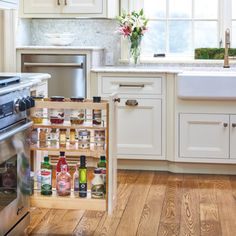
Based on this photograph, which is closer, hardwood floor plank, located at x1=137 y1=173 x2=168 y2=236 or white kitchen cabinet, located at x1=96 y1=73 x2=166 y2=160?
hardwood floor plank, located at x1=137 y1=173 x2=168 y2=236

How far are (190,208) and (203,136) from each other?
1086 millimetres

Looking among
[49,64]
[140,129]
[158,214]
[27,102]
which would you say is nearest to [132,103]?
[140,129]

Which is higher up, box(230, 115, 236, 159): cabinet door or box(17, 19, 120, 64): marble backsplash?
box(17, 19, 120, 64): marble backsplash

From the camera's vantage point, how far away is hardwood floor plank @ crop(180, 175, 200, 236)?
11.4ft

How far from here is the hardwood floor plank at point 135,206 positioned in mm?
3486

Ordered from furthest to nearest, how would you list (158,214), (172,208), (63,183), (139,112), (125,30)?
1. (125,30)
2. (139,112)
3. (172,208)
4. (158,214)
5. (63,183)

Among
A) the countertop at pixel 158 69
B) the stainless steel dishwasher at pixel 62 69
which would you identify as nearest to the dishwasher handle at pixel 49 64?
the stainless steel dishwasher at pixel 62 69

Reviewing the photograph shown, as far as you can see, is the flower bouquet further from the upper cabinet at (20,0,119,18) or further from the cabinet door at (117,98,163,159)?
the cabinet door at (117,98,163,159)

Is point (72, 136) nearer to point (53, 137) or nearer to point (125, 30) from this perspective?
point (53, 137)

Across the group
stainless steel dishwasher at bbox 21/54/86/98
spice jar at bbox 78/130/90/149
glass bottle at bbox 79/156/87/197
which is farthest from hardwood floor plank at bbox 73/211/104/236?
stainless steel dishwasher at bbox 21/54/86/98

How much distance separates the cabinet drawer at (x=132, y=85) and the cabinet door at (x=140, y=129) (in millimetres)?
85

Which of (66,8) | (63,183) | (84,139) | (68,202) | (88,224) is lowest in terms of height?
(88,224)

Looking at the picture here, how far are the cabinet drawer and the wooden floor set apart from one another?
77 centimetres

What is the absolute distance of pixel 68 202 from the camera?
3299 millimetres
